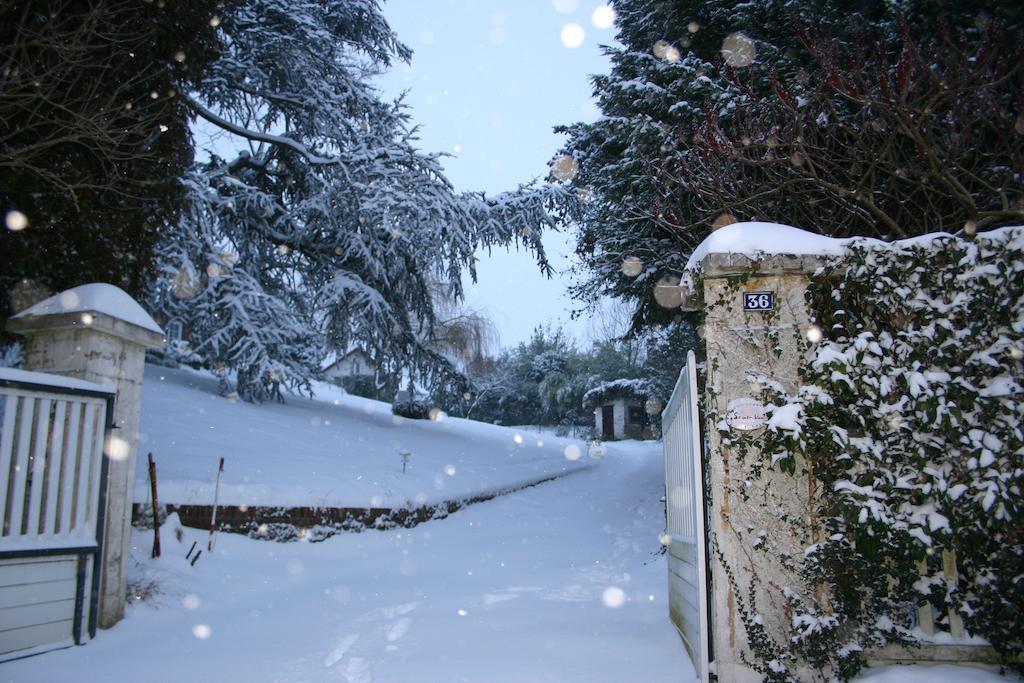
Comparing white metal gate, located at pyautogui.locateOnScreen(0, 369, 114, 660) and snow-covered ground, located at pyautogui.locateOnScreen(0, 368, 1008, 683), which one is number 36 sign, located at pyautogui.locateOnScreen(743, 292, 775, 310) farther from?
white metal gate, located at pyautogui.locateOnScreen(0, 369, 114, 660)

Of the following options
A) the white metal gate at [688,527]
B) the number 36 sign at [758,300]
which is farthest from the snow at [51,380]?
the number 36 sign at [758,300]

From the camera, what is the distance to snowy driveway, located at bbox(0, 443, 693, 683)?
4.08m

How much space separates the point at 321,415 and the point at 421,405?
4886mm

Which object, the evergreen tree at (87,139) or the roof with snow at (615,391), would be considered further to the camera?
the roof with snow at (615,391)

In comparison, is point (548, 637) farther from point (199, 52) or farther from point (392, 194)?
point (392, 194)

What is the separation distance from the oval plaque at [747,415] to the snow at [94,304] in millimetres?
4353

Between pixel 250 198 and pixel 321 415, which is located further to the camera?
pixel 321 415

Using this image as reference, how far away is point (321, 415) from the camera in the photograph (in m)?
14.3

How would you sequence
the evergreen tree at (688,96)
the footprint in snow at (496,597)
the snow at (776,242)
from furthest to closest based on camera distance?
1. the evergreen tree at (688,96)
2. the footprint in snow at (496,597)
3. the snow at (776,242)

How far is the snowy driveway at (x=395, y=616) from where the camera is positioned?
408 cm

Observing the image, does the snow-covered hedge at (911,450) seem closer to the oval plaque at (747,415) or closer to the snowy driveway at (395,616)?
the oval plaque at (747,415)

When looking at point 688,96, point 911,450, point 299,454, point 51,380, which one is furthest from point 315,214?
point 911,450

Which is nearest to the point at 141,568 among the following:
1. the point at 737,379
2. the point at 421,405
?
the point at 737,379

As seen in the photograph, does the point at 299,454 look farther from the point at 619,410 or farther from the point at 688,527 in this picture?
the point at 619,410
